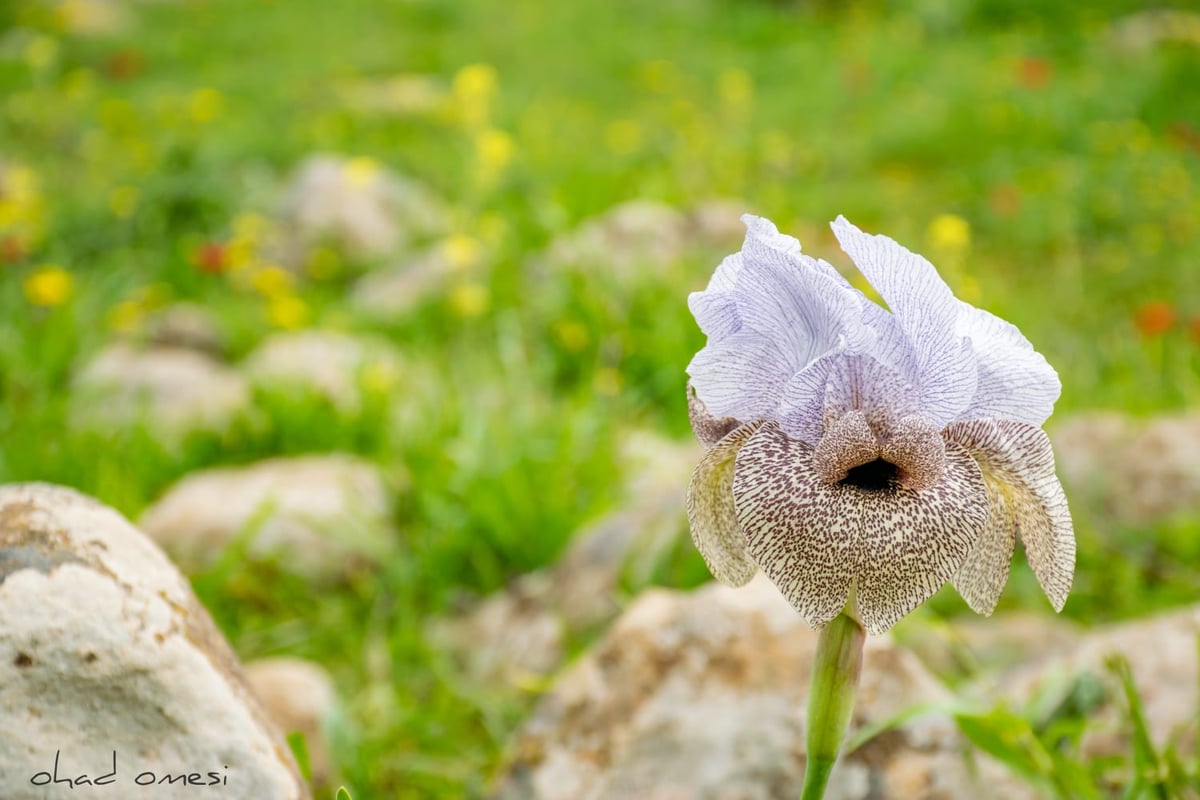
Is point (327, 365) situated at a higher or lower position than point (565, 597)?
higher

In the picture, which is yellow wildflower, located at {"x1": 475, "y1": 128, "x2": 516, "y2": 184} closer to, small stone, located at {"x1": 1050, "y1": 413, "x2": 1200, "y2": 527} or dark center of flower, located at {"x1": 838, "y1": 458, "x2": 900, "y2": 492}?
small stone, located at {"x1": 1050, "y1": 413, "x2": 1200, "y2": 527}

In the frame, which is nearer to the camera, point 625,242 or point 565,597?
point 565,597

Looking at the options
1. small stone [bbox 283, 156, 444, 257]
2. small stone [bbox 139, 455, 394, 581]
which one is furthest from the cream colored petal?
small stone [bbox 283, 156, 444, 257]

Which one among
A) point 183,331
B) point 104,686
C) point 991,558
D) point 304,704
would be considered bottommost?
point 304,704

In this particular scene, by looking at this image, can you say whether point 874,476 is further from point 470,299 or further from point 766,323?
point 470,299

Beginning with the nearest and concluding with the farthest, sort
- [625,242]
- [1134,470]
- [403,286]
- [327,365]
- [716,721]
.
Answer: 1. [716,721]
2. [1134,470]
3. [327,365]
4. [403,286]
5. [625,242]

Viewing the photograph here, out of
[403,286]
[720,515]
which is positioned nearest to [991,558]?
[720,515]

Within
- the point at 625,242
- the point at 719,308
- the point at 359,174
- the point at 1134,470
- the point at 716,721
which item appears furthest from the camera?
the point at 359,174

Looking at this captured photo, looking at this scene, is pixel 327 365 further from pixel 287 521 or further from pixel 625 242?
pixel 625 242
